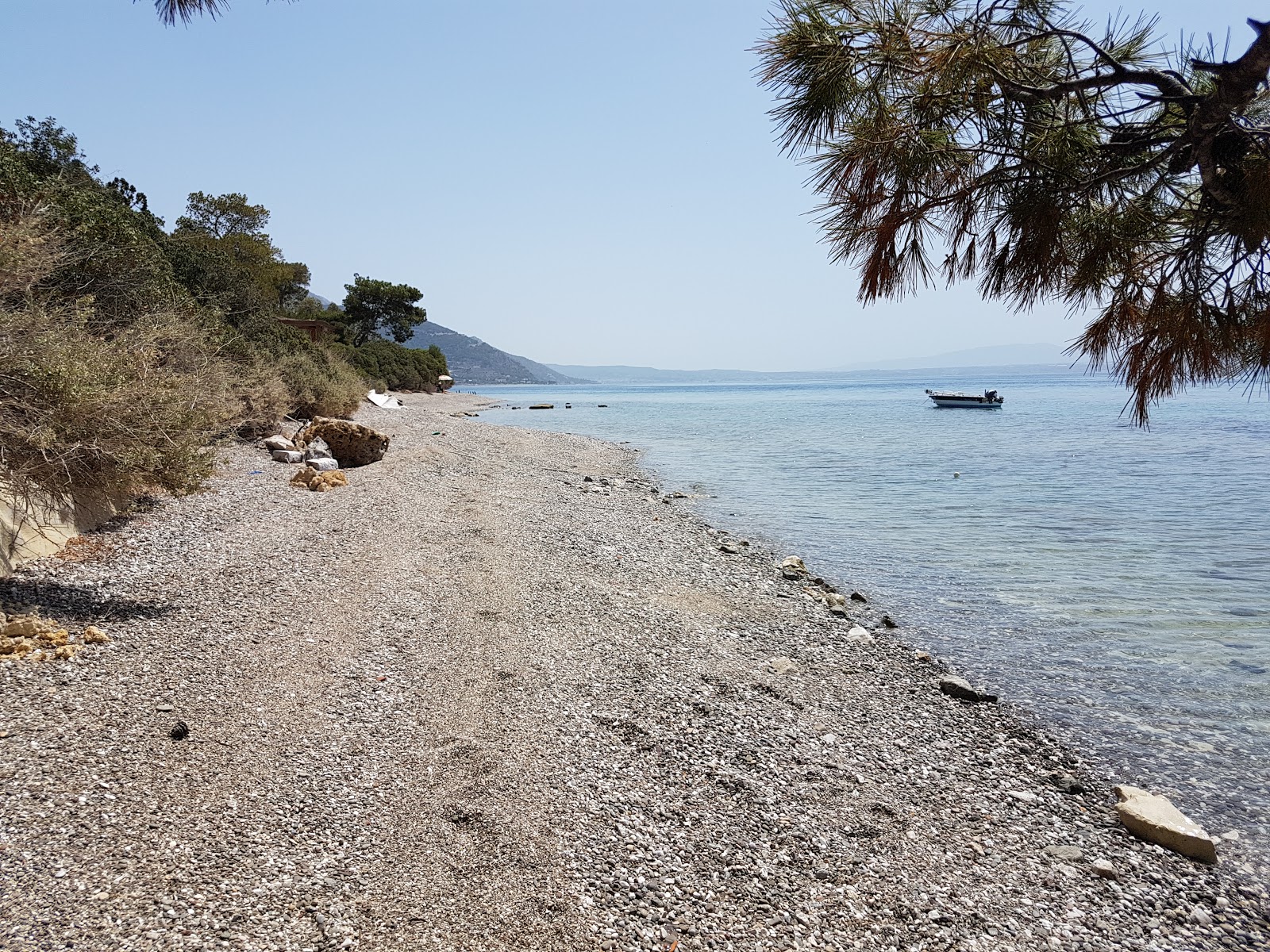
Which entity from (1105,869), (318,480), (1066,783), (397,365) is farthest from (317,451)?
(397,365)

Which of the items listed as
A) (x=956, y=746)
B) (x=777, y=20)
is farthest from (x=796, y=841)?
(x=777, y=20)

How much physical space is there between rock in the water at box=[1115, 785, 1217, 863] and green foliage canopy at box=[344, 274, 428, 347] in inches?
2367

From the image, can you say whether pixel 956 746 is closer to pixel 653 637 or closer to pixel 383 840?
pixel 653 637

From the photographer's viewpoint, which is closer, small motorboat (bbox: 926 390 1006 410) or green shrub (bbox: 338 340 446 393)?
green shrub (bbox: 338 340 446 393)

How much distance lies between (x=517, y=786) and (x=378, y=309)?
6112 centimetres

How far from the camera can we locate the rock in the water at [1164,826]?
13.7 feet

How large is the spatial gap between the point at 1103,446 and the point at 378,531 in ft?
98.5

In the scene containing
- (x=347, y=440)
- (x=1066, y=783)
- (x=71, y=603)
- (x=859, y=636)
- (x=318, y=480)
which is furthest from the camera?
(x=347, y=440)

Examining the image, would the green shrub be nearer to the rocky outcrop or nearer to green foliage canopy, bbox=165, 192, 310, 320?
green foliage canopy, bbox=165, 192, 310, 320

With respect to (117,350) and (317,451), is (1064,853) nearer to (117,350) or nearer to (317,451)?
(117,350)

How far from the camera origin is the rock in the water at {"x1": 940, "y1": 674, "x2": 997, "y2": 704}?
6262mm

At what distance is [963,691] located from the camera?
6.29m

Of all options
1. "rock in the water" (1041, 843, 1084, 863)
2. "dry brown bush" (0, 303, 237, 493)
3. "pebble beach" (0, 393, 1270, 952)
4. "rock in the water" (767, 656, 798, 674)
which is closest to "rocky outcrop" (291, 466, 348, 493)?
"pebble beach" (0, 393, 1270, 952)

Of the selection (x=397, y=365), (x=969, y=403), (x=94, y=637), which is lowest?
(x=94, y=637)
